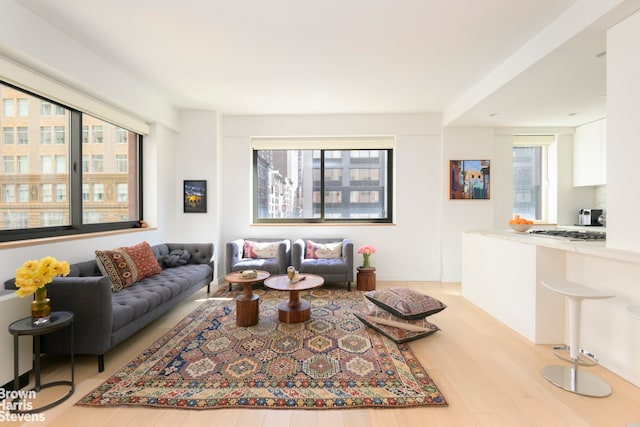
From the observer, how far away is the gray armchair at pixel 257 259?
14.4ft

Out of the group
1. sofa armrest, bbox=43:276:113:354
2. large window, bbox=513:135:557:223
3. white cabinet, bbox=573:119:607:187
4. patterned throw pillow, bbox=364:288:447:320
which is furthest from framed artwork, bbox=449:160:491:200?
sofa armrest, bbox=43:276:113:354

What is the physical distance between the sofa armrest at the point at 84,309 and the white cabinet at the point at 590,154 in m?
6.71

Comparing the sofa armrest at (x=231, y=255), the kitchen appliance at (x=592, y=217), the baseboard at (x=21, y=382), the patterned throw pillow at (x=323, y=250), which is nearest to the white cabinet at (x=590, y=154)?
the kitchen appliance at (x=592, y=217)

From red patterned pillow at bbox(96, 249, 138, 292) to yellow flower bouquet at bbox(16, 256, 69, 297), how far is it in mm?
1000

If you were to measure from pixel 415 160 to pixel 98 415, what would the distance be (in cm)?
503

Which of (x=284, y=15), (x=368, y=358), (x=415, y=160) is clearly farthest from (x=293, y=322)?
(x=415, y=160)

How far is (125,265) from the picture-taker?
3.17m

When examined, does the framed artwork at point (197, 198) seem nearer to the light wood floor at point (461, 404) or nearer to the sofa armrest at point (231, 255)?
the sofa armrest at point (231, 255)

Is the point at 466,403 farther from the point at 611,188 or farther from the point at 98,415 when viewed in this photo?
the point at 98,415

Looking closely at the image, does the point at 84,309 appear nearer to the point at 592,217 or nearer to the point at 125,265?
the point at 125,265

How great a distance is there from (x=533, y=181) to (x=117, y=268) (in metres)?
6.58

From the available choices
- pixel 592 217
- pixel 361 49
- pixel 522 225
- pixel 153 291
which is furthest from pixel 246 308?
pixel 592 217

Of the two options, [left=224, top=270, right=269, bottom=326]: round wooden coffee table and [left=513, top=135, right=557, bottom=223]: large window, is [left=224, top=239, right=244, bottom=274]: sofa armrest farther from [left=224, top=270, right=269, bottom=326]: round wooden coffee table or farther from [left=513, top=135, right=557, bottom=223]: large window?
[left=513, top=135, right=557, bottom=223]: large window

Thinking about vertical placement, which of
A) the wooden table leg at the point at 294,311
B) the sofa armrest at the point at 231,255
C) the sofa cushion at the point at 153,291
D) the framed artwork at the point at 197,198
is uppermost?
the framed artwork at the point at 197,198
